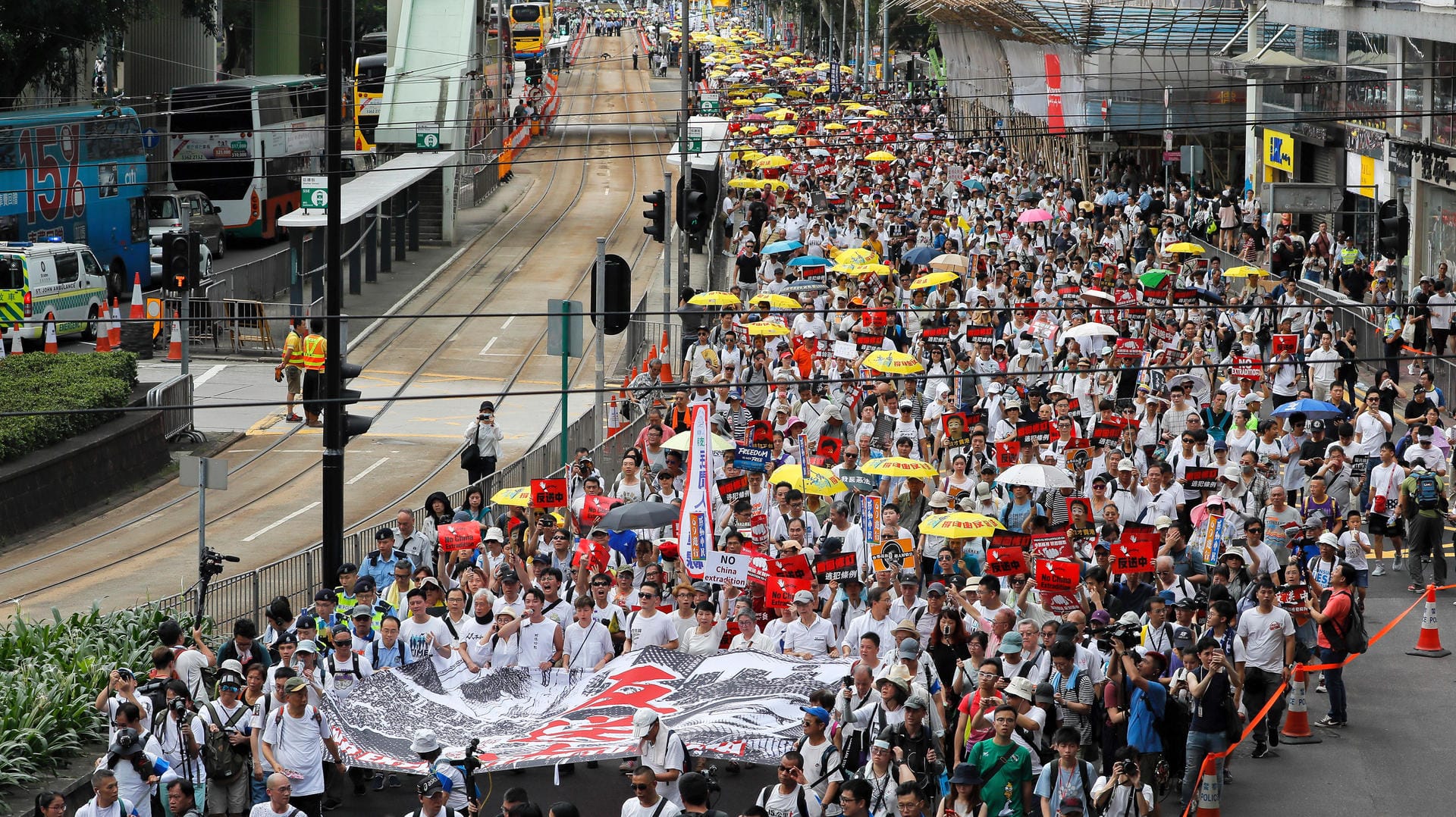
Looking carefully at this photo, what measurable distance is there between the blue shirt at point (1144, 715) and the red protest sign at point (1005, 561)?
1840 mm

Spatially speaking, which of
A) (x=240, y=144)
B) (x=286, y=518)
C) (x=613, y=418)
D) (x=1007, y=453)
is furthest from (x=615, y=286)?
(x=240, y=144)

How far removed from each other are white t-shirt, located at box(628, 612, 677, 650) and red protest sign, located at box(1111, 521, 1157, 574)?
3637mm

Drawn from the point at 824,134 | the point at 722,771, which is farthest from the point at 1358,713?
Result: the point at 824,134

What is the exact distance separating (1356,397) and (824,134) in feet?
118

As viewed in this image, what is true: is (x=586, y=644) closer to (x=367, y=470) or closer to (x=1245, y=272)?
(x=367, y=470)

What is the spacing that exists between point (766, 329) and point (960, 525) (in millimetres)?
9986

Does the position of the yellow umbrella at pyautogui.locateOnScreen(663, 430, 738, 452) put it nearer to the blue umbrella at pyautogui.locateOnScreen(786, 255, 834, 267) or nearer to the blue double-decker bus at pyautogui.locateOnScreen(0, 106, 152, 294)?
the blue umbrella at pyautogui.locateOnScreen(786, 255, 834, 267)

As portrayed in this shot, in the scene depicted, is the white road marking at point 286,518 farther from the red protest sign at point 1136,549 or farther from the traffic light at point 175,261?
the red protest sign at point 1136,549

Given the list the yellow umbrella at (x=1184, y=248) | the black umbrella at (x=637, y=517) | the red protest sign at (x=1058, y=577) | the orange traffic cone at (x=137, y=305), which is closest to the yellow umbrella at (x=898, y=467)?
the black umbrella at (x=637, y=517)

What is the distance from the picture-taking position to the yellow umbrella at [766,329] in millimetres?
24844

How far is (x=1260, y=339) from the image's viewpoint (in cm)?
2567

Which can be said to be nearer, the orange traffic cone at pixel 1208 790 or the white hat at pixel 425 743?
the white hat at pixel 425 743

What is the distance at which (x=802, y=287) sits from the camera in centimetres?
2841

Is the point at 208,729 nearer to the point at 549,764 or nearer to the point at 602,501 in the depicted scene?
the point at 549,764
